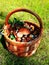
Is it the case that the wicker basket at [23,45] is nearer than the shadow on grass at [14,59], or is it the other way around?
the wicker basket at [23,45]

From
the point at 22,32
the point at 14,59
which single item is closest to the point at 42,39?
the point at 22,32

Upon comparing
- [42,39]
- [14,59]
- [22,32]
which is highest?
[22,32]

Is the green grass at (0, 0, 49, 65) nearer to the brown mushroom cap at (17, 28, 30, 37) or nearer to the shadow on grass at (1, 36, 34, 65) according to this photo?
the shadow on grass at (1, 36, 34, 65)

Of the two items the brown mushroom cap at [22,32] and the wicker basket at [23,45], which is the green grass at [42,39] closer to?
the wicker basket at [23,45]

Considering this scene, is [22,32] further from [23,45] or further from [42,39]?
[42,39]

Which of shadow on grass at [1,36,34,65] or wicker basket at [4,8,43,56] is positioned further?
shadow on grass at [1,36,34,65]

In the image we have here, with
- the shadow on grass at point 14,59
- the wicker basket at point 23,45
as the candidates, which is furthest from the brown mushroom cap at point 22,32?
the shadow on grass at point 14,59

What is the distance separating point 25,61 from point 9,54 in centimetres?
25

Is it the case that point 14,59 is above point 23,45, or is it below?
below

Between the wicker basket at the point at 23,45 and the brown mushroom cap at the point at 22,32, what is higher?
the brown mushroom cap at the point at 22,32

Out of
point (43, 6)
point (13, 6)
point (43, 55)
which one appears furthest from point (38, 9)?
point (43, 55)

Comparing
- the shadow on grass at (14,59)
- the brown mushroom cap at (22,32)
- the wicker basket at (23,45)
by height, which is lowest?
the shadow on grass at (14,59)

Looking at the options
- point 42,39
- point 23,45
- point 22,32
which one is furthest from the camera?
point 42,39

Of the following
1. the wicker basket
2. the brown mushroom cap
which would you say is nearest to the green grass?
the wicker basket
